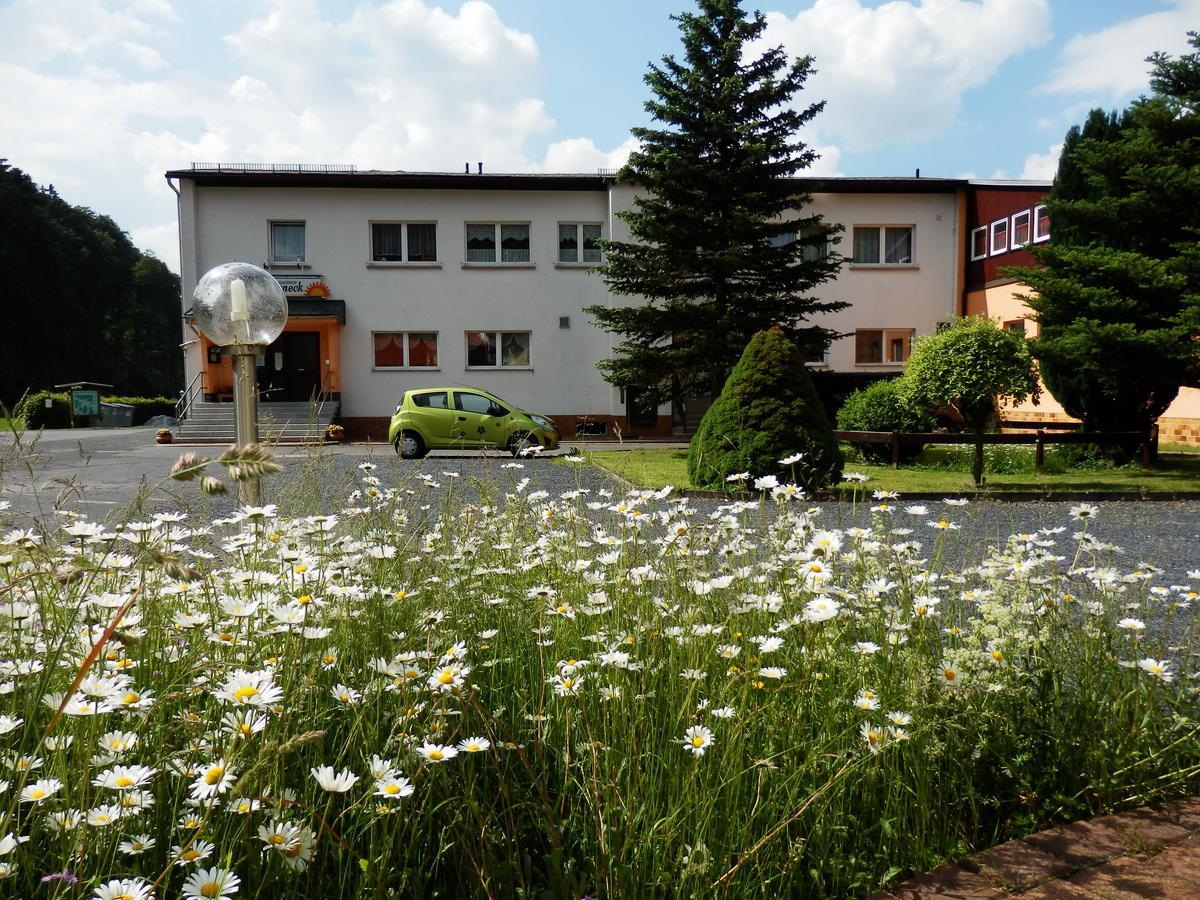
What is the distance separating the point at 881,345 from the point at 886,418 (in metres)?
11.2

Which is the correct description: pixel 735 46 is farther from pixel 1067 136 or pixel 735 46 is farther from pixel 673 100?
pixel 1067 136

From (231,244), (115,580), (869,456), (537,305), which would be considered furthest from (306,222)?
(115,580)

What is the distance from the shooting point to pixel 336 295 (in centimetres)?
2559

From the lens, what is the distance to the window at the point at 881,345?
26.8 metres

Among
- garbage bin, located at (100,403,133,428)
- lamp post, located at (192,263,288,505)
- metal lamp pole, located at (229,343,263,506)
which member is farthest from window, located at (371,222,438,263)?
metal lamp pole, located at (229,343,263,506)

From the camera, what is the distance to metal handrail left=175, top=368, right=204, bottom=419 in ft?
81.1

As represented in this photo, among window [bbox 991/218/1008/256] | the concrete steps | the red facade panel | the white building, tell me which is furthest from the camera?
the white building

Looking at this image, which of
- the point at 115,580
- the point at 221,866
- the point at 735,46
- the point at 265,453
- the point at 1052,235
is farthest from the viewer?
the point at 735,46

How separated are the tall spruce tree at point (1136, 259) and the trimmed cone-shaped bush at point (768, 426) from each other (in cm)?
530

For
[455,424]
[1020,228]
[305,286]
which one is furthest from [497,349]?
[1020,228]

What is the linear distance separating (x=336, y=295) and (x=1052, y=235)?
1828 cm

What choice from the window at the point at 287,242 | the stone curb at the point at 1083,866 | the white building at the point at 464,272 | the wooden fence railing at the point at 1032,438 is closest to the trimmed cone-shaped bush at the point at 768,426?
the wooden fence railing at the point at 1032,438

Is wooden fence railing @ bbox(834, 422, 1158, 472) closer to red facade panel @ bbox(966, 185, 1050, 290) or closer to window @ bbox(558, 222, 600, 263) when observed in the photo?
red facade panel @ bbox(966, 185, 1050, 290)

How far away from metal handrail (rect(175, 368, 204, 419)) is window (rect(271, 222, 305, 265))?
4.01 m
